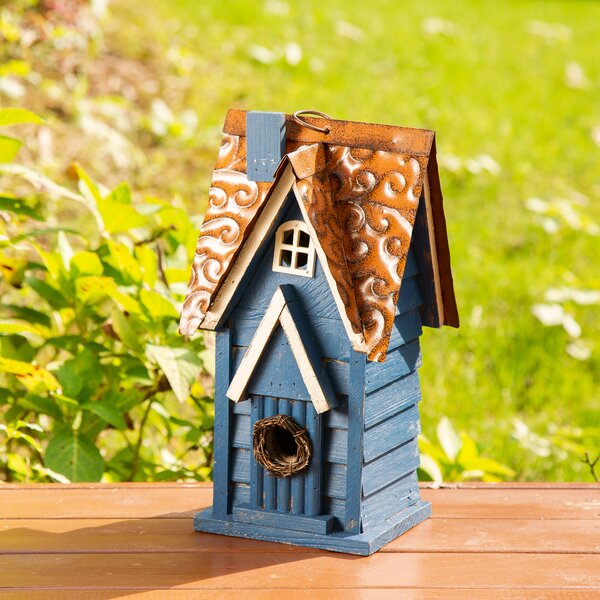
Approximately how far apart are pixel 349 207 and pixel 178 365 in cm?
87

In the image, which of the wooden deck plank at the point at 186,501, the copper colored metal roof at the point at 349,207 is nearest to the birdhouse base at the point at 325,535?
the wooden deck plank at the point at 186,501

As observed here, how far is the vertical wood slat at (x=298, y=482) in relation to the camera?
89.7 inches

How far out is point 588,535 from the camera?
2.44 metres

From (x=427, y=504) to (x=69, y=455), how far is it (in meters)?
1.04

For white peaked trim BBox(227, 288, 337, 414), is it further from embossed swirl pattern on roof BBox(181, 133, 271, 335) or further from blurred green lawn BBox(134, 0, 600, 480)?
blurred green lawn BBox(134, 0, 600, 480)

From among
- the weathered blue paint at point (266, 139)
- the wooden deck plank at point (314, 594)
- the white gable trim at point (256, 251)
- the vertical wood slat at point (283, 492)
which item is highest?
the weathered blue paint at point (266, 139)

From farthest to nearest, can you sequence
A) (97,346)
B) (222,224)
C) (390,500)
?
(97,346), (390,500), (222,224)

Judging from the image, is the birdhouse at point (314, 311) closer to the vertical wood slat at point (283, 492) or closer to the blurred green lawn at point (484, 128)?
the vertical wood slat at point (283, 492)

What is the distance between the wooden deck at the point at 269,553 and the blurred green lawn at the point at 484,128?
1.01 meters

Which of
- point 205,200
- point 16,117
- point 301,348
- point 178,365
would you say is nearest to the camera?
point 301,348

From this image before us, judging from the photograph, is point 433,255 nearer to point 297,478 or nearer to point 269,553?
point 297,478

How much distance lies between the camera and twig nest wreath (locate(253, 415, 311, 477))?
7.43ft

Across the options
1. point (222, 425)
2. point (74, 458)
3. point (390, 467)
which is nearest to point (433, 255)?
point (390, 467)

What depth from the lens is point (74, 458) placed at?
296 cm
